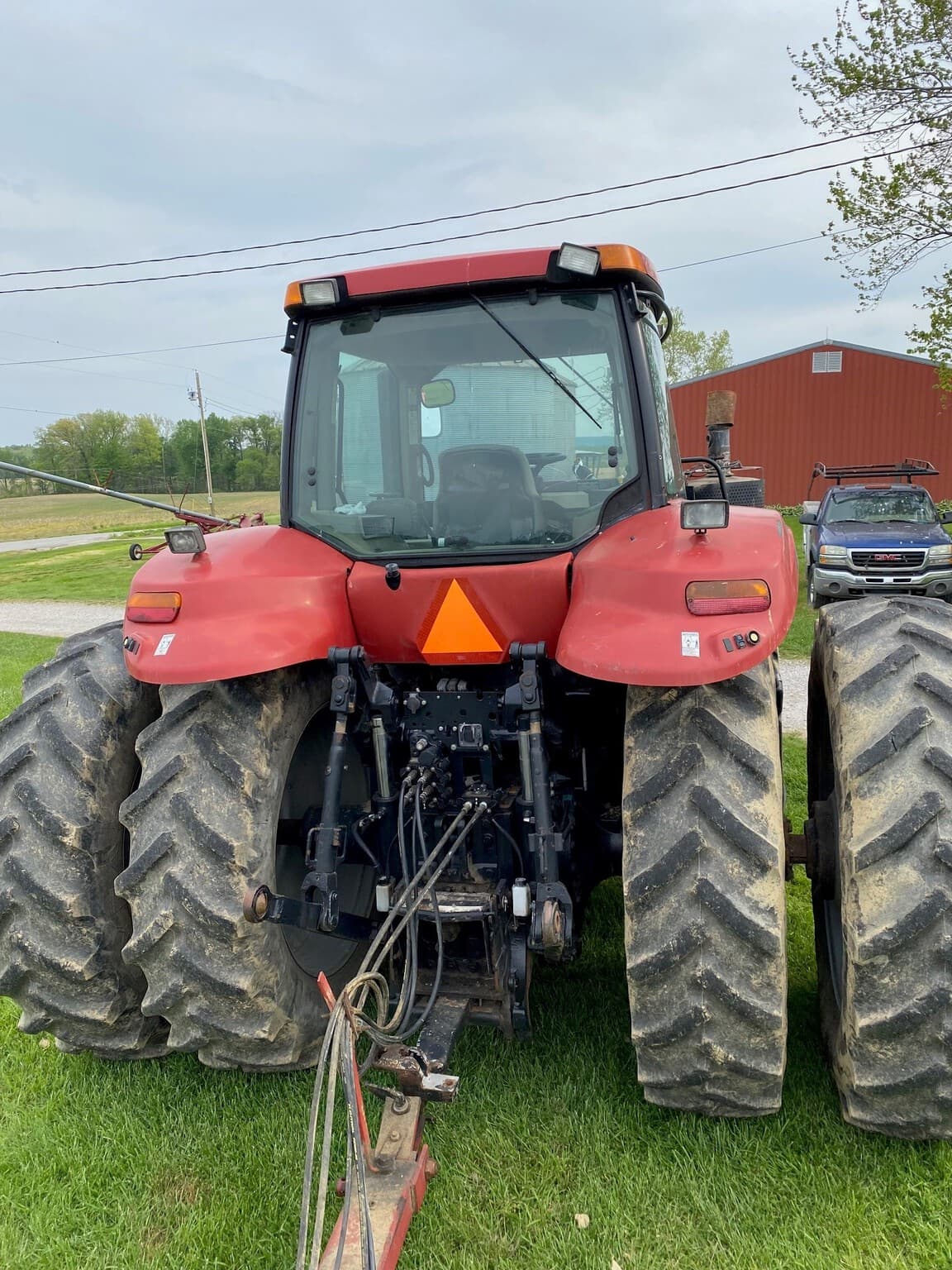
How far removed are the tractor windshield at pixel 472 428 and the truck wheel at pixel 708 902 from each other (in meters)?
0.75

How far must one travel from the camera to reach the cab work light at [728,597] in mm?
2293

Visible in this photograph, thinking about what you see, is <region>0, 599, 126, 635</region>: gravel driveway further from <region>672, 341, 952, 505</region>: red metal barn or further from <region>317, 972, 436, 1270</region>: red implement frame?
<region>672, 341, 952, 505</region>: red metal barn

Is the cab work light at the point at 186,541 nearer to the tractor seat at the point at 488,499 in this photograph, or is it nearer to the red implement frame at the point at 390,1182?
the tractor seat at the point at 488,499

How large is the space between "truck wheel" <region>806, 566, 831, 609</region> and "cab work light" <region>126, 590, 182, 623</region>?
34.2 ft

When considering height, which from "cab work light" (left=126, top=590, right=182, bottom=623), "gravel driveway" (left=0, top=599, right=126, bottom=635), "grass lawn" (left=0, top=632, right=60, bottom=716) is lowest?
"gravel driveway" (left=0, top=599, right=126, bottom=635)

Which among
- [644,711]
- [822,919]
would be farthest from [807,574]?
[644,711]

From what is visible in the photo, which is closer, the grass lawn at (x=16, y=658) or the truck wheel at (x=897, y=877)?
the truck wheel at (x=897, y=877)

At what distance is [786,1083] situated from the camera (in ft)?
8.92

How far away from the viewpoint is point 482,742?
2742 mm

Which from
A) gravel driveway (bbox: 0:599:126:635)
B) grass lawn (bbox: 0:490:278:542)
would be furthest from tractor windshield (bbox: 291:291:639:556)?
grass lawn (bbox: 0:490:278:542)

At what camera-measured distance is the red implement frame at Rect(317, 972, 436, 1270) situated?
1880mm

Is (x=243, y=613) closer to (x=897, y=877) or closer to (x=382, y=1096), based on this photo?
(x=382, y=1096)

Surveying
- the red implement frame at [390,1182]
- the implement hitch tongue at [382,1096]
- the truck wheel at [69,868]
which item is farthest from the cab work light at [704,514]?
the truck wheel at [69,868]

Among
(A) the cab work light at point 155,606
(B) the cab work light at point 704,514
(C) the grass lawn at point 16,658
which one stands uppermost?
(B) the cab work light at point 704,514
